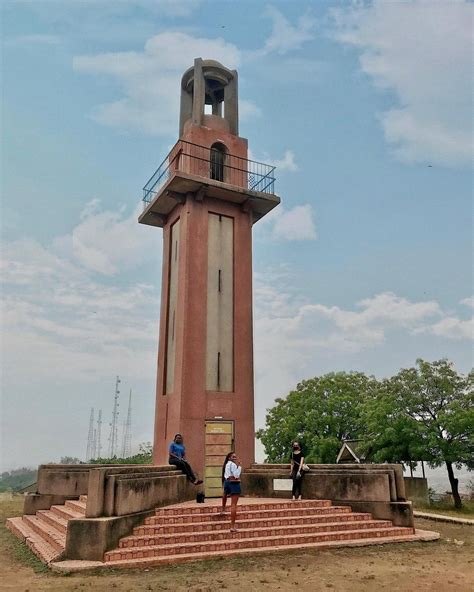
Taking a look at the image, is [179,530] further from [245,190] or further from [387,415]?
[387,415]

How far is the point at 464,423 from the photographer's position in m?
25.9

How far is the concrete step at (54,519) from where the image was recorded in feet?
43.5

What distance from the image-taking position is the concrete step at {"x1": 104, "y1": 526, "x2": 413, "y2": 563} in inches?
413

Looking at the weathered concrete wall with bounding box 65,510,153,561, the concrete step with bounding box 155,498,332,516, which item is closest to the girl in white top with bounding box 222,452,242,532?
the concrete step with bounding box 155,498,332,516

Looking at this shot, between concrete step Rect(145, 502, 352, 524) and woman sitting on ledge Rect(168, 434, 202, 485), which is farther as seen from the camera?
woman sitting on ledge Rect(168, 434, 202, 485)

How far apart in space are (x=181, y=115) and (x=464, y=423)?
2068 centimetres

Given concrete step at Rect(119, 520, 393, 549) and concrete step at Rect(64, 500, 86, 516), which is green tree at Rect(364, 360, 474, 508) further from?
concrete step at Rect(64, 500, 86, 516)

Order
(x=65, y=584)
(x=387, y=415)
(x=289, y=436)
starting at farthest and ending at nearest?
(x=289, y=436), (x=387, y=415), (x=65, y=584)

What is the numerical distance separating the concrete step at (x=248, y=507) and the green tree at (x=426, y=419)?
1427 cm

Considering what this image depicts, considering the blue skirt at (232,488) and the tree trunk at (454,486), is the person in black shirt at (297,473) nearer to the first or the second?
the blue skirt at (232,488)

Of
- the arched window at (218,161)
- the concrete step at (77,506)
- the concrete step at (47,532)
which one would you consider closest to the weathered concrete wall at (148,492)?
the concrete step at (47,532)

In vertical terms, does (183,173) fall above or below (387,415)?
above

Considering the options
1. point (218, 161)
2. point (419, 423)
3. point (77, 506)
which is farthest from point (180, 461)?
point (419, 423)

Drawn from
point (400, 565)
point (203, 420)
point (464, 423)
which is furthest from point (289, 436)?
point (400, 565)
